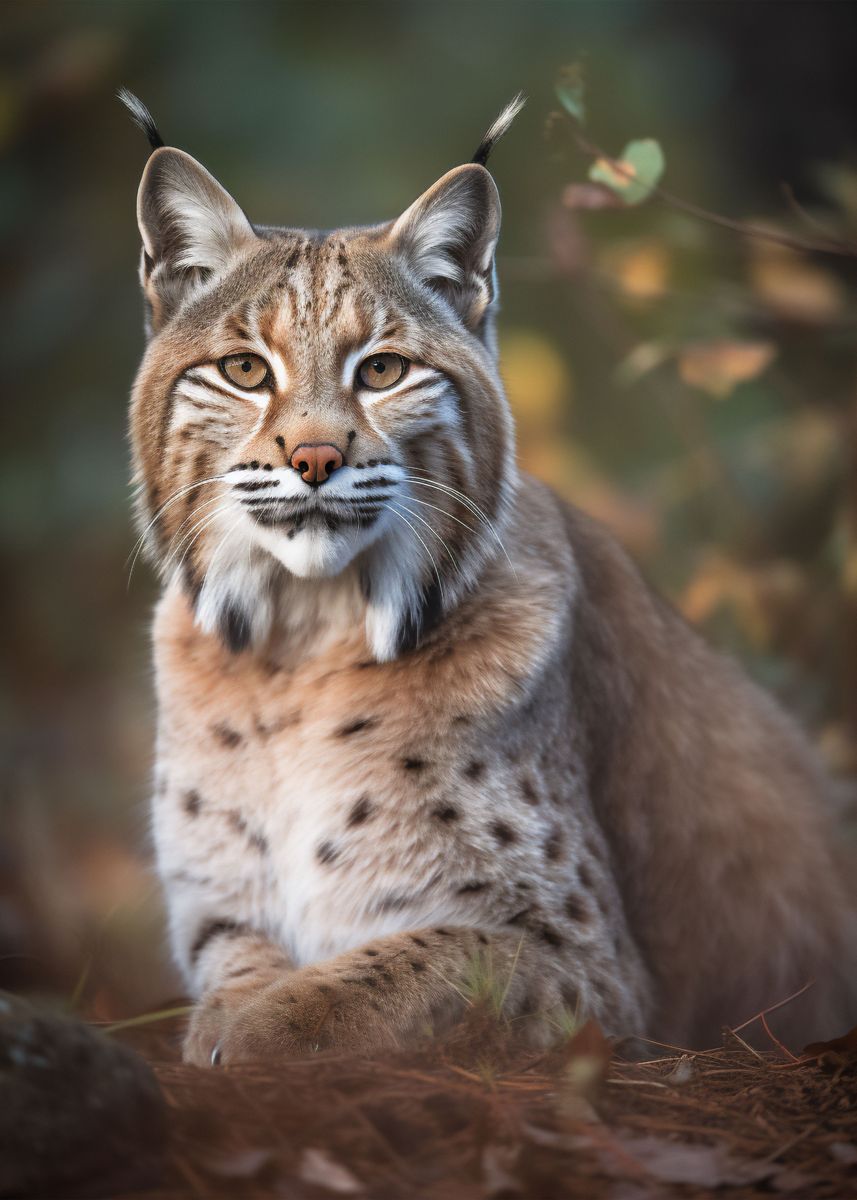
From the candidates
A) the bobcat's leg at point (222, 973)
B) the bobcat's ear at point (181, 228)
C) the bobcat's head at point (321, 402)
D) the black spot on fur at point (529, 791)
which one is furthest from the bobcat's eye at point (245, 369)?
the bobcat's leg at point (222, 973)

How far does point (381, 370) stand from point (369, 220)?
379cm

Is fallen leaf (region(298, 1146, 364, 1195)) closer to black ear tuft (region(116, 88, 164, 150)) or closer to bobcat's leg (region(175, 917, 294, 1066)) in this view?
bobcat's leg (region(175, 917, 294, 1066))

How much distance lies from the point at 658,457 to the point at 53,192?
12.0 feet

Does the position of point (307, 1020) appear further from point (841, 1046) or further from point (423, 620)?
point (841, 1046)

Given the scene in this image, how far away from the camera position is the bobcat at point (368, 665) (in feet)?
9.89

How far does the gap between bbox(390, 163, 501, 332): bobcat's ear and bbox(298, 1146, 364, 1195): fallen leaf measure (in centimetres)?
217

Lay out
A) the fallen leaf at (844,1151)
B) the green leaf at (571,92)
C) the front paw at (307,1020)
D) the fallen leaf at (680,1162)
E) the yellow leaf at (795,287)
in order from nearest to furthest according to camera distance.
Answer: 1. the fallen leaf at (680,1162)
2. the fallen leaf at (844,1151)
3. the front paw at (307,1020)
4. the green leaf at (571,92)
5. the yellow leaf at (795,287)

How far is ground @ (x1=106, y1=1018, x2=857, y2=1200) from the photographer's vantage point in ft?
7.01

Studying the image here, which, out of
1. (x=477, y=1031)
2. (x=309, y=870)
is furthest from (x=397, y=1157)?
(x=309, y=870)

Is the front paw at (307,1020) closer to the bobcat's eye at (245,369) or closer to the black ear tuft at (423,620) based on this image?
the black ear tuft at (423,620)

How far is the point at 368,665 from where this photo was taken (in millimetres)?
3406

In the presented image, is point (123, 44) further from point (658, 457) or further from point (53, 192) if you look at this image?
point (658, 457)

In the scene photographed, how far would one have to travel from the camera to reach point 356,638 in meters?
3.40

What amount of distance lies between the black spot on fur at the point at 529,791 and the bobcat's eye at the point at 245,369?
3.99 ft
